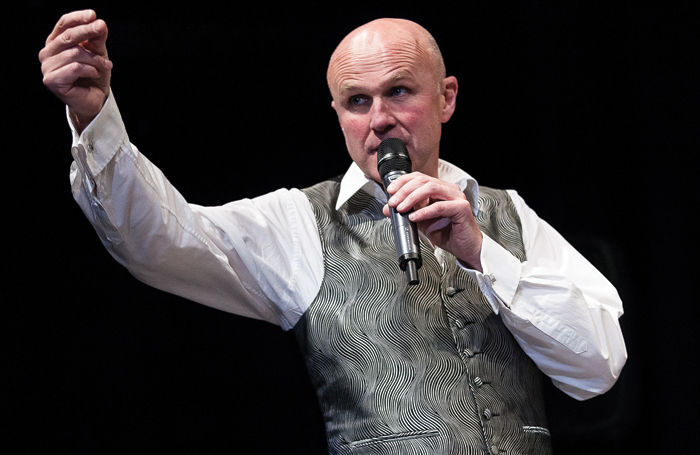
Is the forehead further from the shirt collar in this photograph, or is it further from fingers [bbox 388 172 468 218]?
fingers [bbox 388 172 468 218]

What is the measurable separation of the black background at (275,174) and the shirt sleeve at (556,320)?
0.88m

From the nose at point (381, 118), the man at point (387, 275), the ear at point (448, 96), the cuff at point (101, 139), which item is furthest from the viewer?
the ear at point (448, 96)

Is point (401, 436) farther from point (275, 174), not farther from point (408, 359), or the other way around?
point (275, 174)

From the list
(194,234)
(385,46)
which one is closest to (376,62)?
(385,46)

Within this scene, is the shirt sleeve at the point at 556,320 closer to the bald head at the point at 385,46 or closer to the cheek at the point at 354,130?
the cheek at the point at 354,130

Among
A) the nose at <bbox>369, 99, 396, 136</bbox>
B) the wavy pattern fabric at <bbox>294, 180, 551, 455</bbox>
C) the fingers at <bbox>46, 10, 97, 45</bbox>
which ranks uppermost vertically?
the fingers at <bbox>46, 10, 97, 45</bbox>

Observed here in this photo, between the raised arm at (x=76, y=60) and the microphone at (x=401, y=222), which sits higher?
the raised arm at (x=76, y=60)

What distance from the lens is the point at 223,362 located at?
7.29 ft

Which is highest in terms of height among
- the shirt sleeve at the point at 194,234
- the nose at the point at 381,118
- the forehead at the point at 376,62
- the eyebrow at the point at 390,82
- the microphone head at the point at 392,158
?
the forehead at the point at 376,62

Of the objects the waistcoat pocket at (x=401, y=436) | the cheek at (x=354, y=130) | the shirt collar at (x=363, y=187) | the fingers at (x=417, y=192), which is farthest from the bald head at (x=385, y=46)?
the waistcoat pocket at (x=401, y=436)

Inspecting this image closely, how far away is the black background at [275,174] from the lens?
6.73ft

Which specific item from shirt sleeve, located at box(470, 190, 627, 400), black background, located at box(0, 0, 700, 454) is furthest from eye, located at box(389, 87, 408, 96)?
black background, located at box(0, 0, 700, 454)

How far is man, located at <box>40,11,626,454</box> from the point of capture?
1.46 metres

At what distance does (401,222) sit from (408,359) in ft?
1.39
